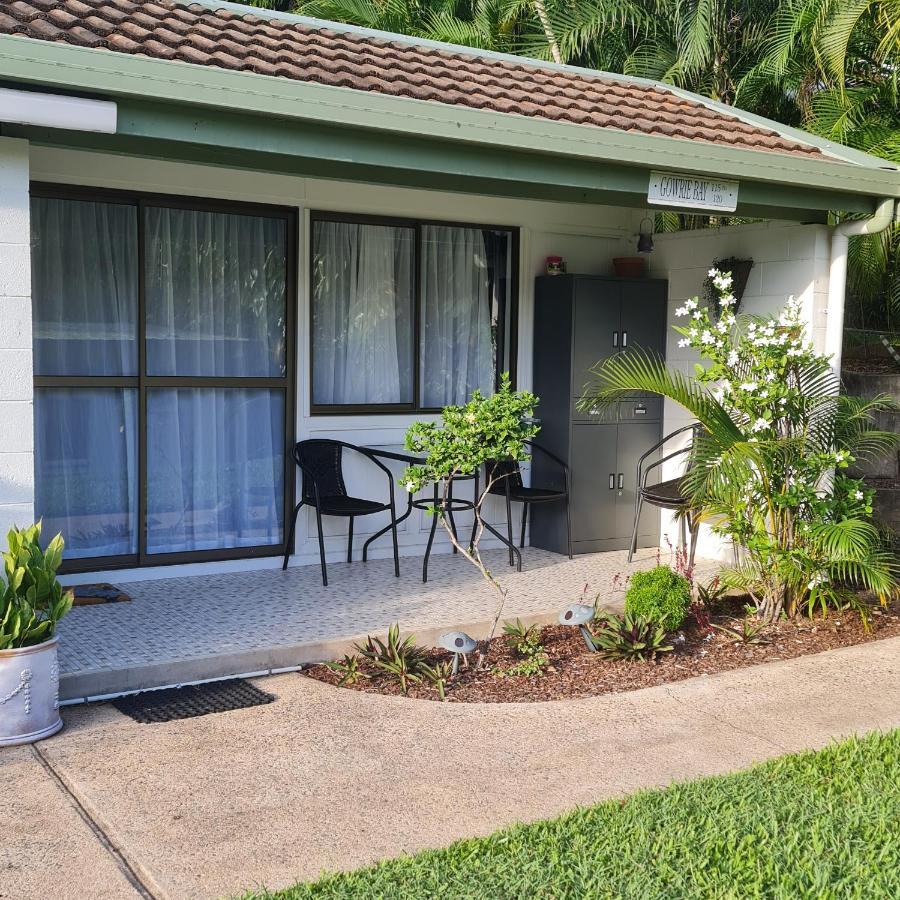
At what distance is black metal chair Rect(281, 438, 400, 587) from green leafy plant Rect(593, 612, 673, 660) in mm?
1798

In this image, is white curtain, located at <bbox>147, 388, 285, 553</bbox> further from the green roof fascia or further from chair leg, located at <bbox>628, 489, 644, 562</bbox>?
→ chair leg, located at <bbox>628, 489, 644, 562</bbox>

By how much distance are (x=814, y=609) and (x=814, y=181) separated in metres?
2.46

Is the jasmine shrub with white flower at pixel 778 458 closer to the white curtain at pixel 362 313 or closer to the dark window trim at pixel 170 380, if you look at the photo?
the white curtain at pixel 362 313

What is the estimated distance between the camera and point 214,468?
23.6 feet

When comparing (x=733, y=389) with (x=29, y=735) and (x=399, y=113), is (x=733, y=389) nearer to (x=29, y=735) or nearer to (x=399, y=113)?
(x=399, y=113)

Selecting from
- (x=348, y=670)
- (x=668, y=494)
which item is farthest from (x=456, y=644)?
(x=668, y=494)

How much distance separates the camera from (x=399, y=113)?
530cm

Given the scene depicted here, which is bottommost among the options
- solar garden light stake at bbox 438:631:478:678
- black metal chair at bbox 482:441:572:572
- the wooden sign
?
solar garden light stake at bbox 438:631:478:678

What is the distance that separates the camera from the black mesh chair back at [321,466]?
7203 mm

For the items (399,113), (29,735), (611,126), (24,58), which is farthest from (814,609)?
(24,58)

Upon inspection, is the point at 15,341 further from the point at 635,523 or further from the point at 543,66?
the point at 635,523

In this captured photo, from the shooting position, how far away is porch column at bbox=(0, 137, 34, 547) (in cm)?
462

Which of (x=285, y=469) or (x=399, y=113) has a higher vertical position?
(x=399, y=113)

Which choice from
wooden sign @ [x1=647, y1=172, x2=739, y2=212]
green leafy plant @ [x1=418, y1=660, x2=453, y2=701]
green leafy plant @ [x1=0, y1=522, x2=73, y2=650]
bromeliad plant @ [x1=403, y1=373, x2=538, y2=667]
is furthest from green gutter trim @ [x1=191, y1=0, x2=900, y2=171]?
green leafy plant @ [x1=418, y1=660, x2=453, y2=701]
